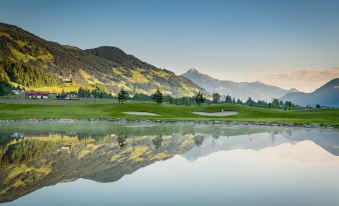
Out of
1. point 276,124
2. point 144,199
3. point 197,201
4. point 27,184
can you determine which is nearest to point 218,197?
point 197,201

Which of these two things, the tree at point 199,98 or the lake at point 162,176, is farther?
the tree at point 199,98

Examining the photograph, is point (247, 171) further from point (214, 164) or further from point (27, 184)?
point (27, 184)

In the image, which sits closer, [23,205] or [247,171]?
[23,205]

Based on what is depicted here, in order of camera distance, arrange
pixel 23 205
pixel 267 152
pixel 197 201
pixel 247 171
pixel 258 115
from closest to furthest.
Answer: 1. pixel 23 205
2. pixel 197 201
3. pixel 247 171
4. pixel 267 152
5. pixel 258 115

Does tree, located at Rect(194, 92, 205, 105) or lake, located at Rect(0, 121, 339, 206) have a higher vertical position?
tree, located at Rect(194, 92, 205, 105)

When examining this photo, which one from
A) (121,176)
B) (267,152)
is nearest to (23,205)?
(121,176)

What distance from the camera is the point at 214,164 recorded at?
25281mm

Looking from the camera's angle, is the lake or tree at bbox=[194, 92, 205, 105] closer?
the lake

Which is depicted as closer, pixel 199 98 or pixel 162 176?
pixel 162 176

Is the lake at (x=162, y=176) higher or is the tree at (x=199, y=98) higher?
the tree at (x=199, y=98)

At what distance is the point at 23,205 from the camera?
14.5 meters

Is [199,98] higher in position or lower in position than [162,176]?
higher

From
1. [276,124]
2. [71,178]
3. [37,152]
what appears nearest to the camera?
[71,178]

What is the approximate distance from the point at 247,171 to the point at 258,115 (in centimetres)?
8331
